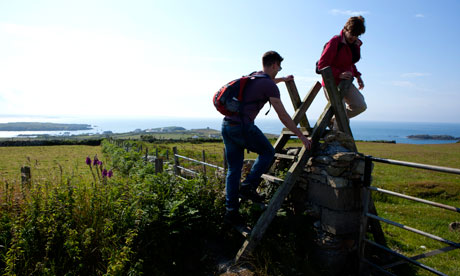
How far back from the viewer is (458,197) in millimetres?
9391

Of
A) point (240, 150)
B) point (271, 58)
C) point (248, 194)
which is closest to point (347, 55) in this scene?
point (271, 58)

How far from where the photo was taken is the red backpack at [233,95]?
11.4 feet

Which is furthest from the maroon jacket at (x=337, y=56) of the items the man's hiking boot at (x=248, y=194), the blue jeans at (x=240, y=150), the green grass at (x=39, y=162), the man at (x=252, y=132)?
the green grass at (x=39, y=162)

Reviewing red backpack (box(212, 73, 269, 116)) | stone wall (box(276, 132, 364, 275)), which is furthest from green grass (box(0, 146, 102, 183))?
stone wall (box(276, 132, 364, 275))

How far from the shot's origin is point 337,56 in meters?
4.05

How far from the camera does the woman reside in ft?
12.8

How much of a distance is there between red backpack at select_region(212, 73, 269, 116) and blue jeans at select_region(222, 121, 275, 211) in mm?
223

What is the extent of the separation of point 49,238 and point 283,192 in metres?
2.88

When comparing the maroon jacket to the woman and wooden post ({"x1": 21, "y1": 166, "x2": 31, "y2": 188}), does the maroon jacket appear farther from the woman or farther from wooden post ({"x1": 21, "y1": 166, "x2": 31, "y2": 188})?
wooden post ({"x1": 21, "y1": 166, "x2": 31, "y2": 188})

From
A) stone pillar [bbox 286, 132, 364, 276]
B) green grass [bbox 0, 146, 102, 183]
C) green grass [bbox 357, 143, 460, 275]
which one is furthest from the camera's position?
green grass [bbox 0, 146, 102, 183]

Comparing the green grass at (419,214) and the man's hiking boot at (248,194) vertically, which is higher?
the man's hiking boot at (248,194)

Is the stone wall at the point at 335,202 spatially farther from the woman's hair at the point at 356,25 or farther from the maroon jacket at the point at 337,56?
the woman's hair at the point at 356,25

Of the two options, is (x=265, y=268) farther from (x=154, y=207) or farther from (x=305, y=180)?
(x=154, y=207)

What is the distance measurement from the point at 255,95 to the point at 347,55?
1.68 meters
